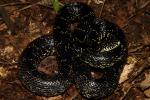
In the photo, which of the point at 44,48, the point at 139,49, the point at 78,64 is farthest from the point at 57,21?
the point at 139,49

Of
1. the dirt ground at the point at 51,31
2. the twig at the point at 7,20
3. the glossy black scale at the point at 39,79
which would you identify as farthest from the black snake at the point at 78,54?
the twig at the point at 7,20

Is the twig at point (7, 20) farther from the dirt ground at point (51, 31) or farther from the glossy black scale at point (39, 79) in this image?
the glossy black scale at point (39, 79)

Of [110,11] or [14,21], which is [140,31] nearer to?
[110,11]

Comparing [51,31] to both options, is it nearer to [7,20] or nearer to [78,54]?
[7,20]

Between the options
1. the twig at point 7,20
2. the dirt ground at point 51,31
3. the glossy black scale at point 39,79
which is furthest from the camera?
the twig at point 7,20

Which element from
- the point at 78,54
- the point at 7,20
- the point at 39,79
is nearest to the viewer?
the point at 39,79

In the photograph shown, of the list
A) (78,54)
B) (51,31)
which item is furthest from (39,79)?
(51,31)
